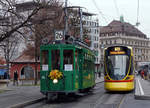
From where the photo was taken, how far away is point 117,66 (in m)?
20.8

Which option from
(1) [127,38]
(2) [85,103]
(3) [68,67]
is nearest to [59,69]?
(3) [68,67]

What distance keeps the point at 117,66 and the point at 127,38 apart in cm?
9053

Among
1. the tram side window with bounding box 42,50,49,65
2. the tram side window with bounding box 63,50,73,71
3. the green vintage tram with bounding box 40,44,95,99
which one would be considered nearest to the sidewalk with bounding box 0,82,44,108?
the green vintage tram with bounding box 40,44,95,99

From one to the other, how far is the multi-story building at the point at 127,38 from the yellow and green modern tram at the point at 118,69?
86691 mm

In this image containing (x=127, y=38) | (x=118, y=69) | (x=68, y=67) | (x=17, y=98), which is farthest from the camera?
(x=127, y=38)

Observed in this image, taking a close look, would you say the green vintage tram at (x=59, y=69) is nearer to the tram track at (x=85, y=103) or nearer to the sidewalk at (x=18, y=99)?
the tram track at (x=85, y=103)

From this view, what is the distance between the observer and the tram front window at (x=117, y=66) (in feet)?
67.1

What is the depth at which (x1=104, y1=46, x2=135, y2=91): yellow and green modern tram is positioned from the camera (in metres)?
20.2

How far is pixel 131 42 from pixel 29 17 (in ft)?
324

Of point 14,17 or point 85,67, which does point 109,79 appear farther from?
point 14,17

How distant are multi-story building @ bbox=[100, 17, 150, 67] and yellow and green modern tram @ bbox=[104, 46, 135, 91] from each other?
8669cm

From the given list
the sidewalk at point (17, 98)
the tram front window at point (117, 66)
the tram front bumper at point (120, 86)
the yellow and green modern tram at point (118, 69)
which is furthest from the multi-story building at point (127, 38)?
the sidewalk at point (17, 98)

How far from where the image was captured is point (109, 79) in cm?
2059

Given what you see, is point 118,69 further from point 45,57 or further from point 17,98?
point 17,98
